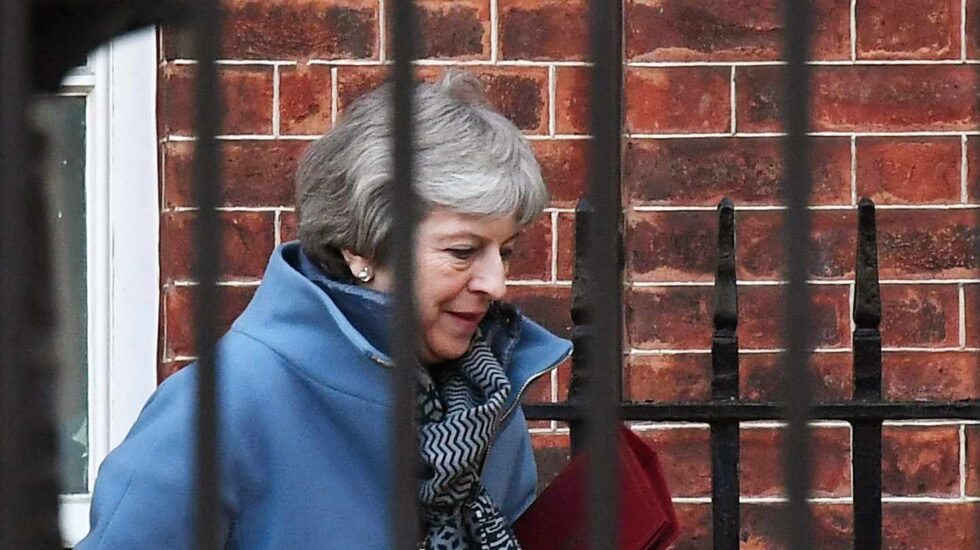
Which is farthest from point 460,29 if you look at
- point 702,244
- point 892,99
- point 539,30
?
point 892,99

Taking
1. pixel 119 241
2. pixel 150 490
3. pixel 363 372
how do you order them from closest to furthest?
pixel 150 490, pixel 363 372, pixel 119 241

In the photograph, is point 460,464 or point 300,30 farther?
point 300,30

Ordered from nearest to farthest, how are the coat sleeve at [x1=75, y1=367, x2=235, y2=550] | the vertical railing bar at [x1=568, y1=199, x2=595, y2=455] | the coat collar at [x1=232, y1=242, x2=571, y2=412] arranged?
the coat sleeve at [x1=75, y1=367, x2=235, y2=550] → the coat collar at [x1=232, y1=242, x2=571, y2=412] → the vertical railing bar at [x1=568, y1=199, x2=595, y2=455]

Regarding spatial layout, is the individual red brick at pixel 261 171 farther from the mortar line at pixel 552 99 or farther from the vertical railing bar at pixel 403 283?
the vertical railing bar at pixel 403 283

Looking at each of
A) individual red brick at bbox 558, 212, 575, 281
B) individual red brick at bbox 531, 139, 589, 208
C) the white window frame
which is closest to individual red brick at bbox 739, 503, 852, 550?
individual red brick at bbox 558, 212, 575, 281

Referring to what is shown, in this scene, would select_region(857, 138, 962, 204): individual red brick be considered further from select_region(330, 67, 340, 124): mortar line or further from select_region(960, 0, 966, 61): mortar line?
select_region(330, 67, 340, 124): mortar line

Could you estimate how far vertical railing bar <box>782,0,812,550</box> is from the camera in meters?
1.02

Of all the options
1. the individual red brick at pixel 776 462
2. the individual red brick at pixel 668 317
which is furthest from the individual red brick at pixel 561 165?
the individual red brick at pixel 776 462

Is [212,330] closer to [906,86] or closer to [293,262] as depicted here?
[293,262]

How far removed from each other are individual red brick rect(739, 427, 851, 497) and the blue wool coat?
117 centimetres

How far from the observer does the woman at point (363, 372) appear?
242 cm

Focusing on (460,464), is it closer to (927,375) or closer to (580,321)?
(580,321)

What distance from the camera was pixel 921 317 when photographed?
11.9ft

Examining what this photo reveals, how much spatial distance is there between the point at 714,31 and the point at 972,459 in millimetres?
943
